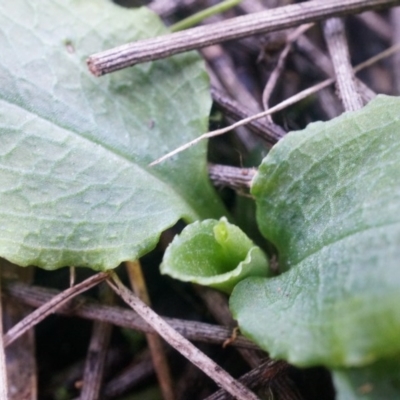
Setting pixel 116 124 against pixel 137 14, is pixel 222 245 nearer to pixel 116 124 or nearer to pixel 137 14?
pixel 116 124

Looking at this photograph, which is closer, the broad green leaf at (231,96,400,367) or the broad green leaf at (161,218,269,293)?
the broad green leaf at (231,96,400,367)

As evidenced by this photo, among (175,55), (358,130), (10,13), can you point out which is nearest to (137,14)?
(175,55)

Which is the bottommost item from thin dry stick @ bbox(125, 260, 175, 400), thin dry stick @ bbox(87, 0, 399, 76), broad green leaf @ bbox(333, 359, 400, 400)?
thin dry stick @ bbox(125, 260, 175, 400)

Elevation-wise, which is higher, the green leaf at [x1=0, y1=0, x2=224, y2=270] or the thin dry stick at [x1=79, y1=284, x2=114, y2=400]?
the green leaf at [x1=0, y1=0, x2=224, y2=270]

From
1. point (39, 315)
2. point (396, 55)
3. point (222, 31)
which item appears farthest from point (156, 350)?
point (396, 55)

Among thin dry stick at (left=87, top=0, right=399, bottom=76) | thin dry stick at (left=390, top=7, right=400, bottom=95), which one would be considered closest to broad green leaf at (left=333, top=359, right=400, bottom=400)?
thin dry stick at (left=87, top=0, right=399, bottom=76)

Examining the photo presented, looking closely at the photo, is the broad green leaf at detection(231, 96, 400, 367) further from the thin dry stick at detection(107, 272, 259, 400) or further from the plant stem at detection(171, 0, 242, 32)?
the plant stem at detection(171, 0, 242, 32)

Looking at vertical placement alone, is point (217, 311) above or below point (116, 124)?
below
